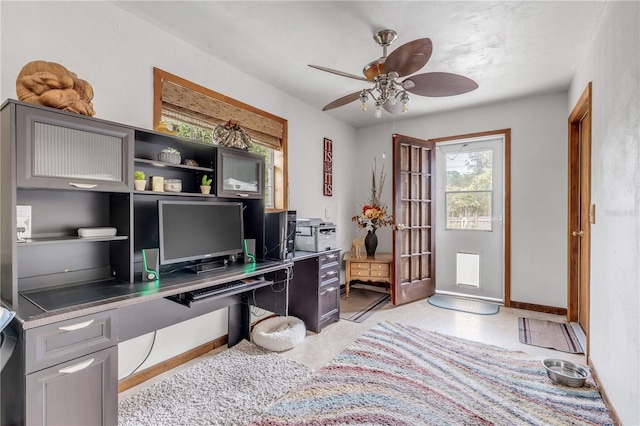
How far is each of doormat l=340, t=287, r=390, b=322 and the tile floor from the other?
103 mm

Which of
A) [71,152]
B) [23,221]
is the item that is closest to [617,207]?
[71,152]

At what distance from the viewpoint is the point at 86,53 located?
6.15 feet

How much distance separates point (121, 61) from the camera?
2.03m

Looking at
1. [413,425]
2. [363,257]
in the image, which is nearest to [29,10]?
[413,425]

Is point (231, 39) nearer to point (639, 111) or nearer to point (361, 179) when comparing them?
point (639, 111)

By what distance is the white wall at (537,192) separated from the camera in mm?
3449

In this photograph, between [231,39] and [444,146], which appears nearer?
[231,39]

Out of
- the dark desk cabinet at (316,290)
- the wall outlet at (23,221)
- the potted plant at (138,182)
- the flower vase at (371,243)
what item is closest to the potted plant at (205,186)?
the potted plant at (138,182)

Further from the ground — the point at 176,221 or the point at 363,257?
the point at 176,221

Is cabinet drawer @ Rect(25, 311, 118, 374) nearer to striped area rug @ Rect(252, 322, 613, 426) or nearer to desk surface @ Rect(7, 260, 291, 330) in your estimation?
desk surface @ Rect(7, 260, 291, 330)

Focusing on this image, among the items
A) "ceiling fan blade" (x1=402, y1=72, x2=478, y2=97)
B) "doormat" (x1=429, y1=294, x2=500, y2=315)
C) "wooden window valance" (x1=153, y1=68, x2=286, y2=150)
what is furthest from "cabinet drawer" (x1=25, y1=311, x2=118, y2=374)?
"doormat" (x1=429, y1=294, x2=500, y2=315)

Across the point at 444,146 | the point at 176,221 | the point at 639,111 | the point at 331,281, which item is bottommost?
the point at 331,281

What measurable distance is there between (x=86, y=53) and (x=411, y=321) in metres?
3.62

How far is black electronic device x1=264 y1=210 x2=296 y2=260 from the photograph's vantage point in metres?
2.60
